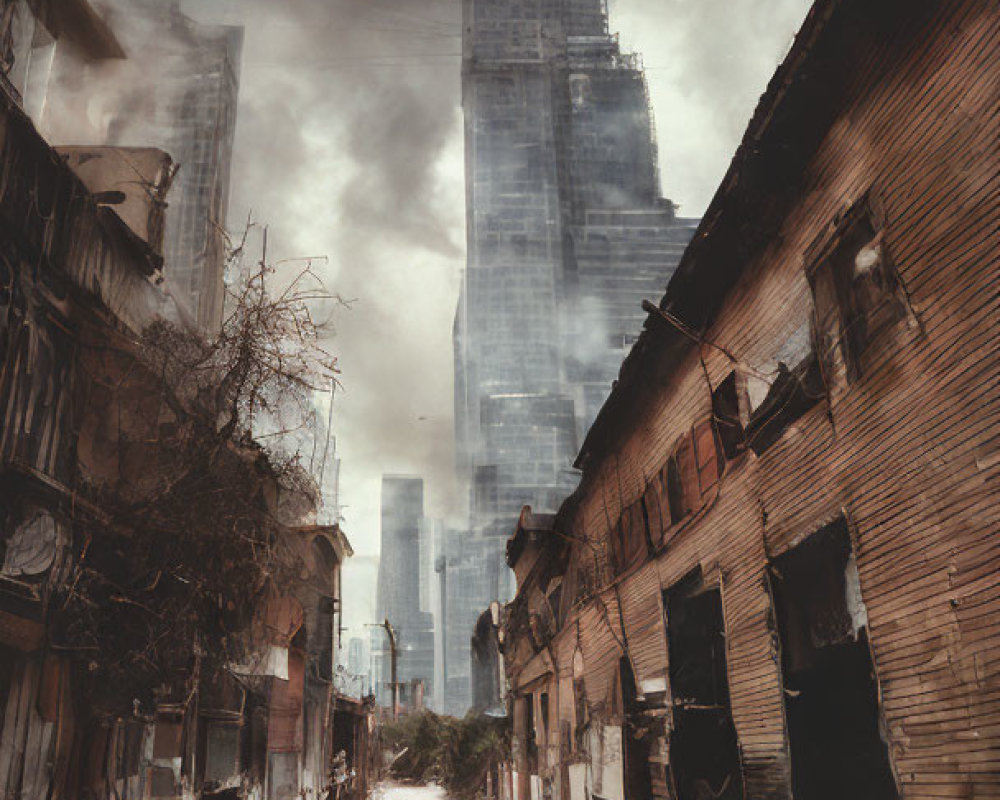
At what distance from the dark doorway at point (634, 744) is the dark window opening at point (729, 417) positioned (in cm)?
577

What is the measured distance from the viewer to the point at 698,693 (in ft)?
40.2

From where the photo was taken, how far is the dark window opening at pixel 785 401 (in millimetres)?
8047

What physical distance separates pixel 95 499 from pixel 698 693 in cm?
882

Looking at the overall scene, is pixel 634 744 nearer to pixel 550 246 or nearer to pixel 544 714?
pixel 544 714

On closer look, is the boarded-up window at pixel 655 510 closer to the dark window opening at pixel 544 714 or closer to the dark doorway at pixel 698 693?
the dark doorway at pixel 698 693

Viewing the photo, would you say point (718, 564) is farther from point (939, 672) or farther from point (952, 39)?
point (952, 39)

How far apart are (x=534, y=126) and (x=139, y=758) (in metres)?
120

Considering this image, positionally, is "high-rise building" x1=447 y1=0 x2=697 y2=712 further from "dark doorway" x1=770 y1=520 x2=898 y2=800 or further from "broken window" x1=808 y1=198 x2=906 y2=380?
"broken window" x1=808 y1=198 x2=906 y2=380

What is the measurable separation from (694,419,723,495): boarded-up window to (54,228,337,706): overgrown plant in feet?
17.4

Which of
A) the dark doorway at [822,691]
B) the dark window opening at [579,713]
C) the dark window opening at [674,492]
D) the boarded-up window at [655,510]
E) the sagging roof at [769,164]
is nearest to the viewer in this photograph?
the sagging roof at [769,164]

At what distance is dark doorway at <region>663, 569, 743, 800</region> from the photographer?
11.6m

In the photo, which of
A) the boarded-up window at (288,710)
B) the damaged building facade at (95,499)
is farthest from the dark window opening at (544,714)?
the damaged building facade at (95,499)

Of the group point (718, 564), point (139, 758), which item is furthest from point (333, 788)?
point (718, 564)

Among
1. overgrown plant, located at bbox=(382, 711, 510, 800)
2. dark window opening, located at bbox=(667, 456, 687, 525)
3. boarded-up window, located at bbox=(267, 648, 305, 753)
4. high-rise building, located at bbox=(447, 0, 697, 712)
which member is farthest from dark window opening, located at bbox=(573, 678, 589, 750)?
high-rise building, located at bbox=(447, 0, 697, 712)
